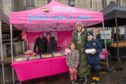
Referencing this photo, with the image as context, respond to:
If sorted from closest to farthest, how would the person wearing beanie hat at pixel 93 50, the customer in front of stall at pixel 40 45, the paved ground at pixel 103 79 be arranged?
the person wearing beanie hat at pixel 93 50, the paved ground at pixel 103 79, the customer in front of stall at pixel 40 45

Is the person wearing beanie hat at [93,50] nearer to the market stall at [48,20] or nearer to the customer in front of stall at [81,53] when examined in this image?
the customer in front of stall at [81,53]

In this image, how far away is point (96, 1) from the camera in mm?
24984

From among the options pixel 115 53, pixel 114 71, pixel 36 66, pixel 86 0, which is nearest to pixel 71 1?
pixel 86 0

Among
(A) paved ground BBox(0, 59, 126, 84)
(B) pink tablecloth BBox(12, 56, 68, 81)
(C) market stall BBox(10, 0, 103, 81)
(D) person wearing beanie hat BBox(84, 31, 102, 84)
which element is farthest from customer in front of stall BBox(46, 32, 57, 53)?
(D) person wearing beanie hat BBox(84, 31, 102, 84)

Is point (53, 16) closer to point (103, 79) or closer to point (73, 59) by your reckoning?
point (73, 59)

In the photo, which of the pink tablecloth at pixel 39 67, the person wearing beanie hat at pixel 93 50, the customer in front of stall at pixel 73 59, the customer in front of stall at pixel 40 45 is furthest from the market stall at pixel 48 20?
the customer in front of stall at pixel 40 45

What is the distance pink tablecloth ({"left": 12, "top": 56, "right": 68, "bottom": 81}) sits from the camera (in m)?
9.13

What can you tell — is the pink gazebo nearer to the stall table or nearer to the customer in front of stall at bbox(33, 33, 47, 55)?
the customer in front of stall at bbox(33, 33, 47, 55)

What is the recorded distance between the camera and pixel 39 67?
947cm

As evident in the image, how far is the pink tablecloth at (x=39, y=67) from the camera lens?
913 centimetres

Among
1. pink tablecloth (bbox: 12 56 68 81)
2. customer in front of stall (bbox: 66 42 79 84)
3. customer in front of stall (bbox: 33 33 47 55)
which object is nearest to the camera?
customer in front of stall (bbox: 66 42 79 84)

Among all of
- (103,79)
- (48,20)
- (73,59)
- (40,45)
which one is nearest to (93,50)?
(73,59)

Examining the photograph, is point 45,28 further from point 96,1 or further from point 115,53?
point 96,1

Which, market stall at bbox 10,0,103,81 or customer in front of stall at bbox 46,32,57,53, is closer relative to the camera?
market stall at bbox 10,0,103,81
